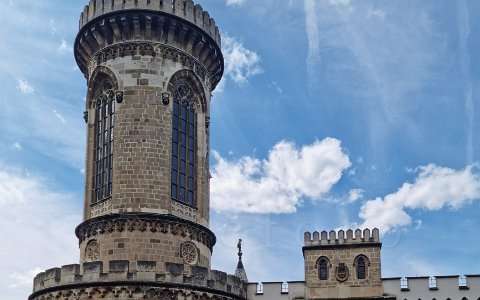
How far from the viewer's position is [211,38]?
37.7 m

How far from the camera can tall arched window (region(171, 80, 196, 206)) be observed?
35441mm

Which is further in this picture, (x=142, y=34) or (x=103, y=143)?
(x=103, y=143)

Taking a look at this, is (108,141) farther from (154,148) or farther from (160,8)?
(160,8)

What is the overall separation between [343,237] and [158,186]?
438 inches

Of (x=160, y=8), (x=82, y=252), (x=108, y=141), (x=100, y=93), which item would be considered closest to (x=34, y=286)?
(x=82, y=252)

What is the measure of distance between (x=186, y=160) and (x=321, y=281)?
9878 mm

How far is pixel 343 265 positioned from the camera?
3844 centimetres

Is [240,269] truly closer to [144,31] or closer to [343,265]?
[343,265]

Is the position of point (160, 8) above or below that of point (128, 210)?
above

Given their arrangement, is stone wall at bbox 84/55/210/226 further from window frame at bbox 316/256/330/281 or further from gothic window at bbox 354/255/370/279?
gothic window at bbox 354/255/370/279

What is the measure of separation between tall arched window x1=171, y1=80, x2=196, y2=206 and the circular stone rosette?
2.22 m

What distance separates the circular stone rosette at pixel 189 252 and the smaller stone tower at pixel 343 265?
7186 mm

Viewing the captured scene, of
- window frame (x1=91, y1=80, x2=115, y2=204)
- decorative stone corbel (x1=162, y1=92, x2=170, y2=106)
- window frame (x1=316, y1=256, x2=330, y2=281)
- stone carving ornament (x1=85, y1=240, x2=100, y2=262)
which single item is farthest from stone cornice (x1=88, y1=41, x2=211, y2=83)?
window frame (x1=316, y1=256, x2=330, y2=281)

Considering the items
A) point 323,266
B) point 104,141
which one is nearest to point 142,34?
point 104,141
